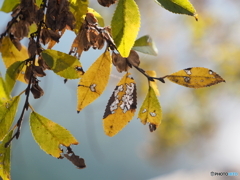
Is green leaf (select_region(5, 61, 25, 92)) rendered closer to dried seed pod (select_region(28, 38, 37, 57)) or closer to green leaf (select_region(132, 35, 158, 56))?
dried seed pod (select_region(28, 38, 37, 57))

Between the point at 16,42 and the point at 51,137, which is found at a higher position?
the point at 16,42

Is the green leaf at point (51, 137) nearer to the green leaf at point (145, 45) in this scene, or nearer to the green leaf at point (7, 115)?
the green leaf at point (7, 115)

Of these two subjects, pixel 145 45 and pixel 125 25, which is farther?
pixel 145 45

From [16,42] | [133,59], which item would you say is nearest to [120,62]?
[133,59]

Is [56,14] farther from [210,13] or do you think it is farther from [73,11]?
[210,13]

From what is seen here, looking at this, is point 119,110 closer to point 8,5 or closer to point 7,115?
point 7,115

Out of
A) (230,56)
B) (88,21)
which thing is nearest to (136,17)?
(88,21)
